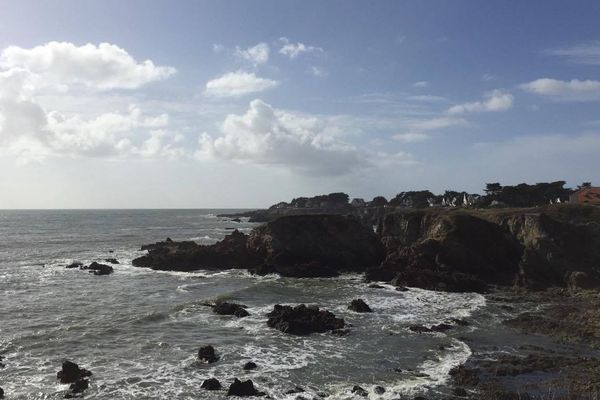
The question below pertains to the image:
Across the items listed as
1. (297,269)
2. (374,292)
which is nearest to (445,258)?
(374,292)

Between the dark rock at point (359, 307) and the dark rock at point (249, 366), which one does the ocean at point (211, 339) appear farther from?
the dark rock at point (359, 307)

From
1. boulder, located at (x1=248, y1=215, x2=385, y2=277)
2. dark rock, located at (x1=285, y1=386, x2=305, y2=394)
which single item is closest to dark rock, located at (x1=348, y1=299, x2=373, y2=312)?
dark rock, located at (x1=285, y1=386, x2=305, y2=394)

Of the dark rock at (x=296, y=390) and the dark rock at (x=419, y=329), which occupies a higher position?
the dark rock at (x=419, y=329)

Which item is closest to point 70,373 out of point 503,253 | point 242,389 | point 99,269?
point 242,389

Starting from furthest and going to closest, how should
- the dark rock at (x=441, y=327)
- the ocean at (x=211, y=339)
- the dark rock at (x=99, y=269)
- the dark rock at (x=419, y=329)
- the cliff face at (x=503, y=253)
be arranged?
the dark rock at (x=99, y=269), the cliff face at (x=503, y=253), the dark rock at (x=441, y=327), the dark rock at (x=419, y=329), the ocean at (x=211, y=339)

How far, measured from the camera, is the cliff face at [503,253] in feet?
155

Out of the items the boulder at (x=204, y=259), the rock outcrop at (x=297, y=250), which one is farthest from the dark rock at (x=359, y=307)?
the boulder at (x=204, y=259)

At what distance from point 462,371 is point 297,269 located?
33.0m

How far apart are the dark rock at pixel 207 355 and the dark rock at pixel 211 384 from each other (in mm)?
3228

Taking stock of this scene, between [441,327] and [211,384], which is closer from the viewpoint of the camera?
[211,384]

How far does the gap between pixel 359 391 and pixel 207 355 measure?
27.5 ft

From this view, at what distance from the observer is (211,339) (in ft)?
98.5

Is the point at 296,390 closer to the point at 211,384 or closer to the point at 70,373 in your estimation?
the point at 211,384

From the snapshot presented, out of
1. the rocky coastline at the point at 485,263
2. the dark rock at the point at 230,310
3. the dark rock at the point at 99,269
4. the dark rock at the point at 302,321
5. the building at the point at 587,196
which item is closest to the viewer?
the rocky coastline at the point at 485,263
